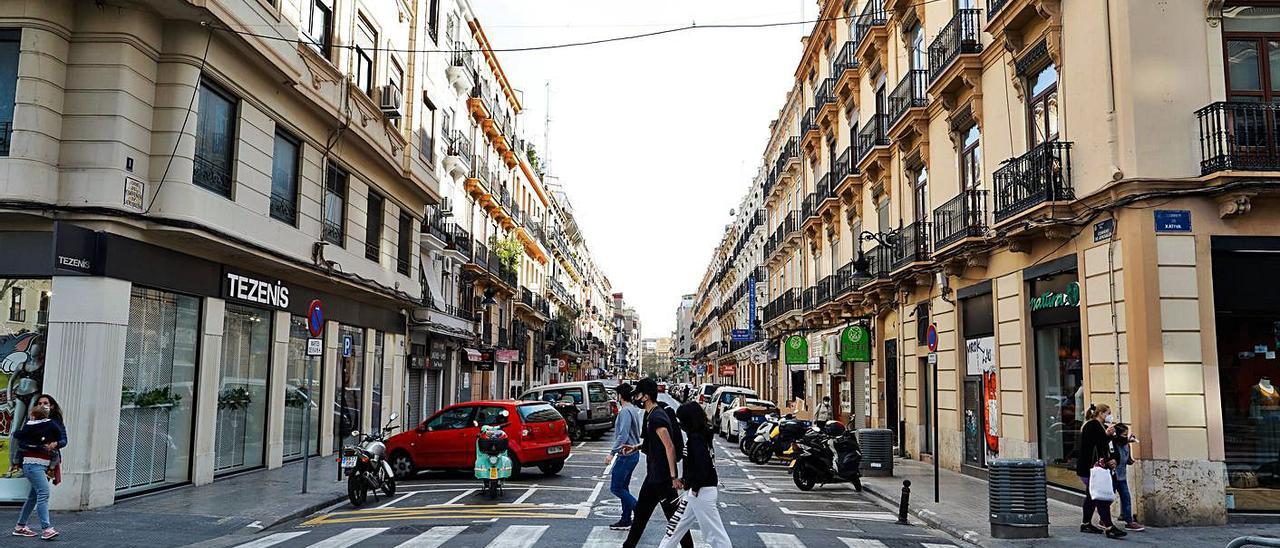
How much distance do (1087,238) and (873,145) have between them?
12066mm

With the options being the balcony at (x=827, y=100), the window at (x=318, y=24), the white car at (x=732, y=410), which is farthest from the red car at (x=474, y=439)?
the balcony at (x=827, y=100)

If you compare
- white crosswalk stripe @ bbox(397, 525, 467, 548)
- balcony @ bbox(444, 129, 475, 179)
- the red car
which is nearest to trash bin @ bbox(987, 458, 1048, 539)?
white crosswalk stripe @ bbox(397, 525, 467, 548)

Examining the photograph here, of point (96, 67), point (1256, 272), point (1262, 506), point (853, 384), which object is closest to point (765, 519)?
point (1262, 506)

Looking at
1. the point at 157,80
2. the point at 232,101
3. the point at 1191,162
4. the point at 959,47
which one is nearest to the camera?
the point at 1191,162

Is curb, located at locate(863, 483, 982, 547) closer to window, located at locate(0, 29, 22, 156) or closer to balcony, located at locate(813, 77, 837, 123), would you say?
window, located at locate(0, 29, 22, 156)

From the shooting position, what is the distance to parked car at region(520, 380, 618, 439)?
2694 centimetres

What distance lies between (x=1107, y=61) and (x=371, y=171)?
1638cm

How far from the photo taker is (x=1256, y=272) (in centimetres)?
1252

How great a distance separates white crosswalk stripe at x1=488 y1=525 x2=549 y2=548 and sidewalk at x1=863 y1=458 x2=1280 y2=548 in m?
5.27

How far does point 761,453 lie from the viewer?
67.5 ft

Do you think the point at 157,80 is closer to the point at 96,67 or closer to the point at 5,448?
the point at 96,67

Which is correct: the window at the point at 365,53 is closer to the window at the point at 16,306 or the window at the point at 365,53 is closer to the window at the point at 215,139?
the window at the point at 215,139

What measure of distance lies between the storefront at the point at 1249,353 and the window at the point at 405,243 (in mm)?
19728

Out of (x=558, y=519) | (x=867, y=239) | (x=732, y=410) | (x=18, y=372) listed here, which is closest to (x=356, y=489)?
(x=558, y=519)
